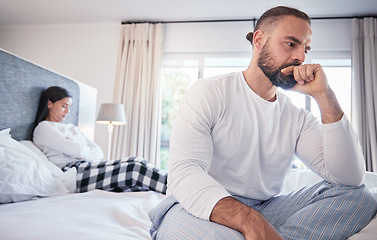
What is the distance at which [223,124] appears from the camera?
0.95 meters

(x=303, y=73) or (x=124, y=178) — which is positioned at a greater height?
(x=303, y=73)

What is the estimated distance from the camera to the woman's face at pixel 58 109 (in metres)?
2.19

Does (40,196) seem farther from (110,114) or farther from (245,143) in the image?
(110,114)

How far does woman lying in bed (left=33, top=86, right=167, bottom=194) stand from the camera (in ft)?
5.60

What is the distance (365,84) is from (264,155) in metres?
3.49

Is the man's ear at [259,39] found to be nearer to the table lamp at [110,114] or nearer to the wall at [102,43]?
the table lamp at [110,114]

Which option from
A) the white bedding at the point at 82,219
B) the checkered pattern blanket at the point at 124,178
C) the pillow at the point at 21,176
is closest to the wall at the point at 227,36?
the checkered pattern blanket at the point at 124,178

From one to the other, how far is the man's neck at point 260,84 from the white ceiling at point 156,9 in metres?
2.88

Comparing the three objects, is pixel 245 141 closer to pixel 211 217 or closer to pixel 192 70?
pixel 211 217

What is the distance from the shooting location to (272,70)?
1036mm

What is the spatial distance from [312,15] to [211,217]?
3.96m

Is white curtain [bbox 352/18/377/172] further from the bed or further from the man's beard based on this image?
the man's beard

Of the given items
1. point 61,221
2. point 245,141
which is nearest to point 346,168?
point 245,141

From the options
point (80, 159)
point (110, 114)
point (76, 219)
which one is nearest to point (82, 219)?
point (76, 219)
